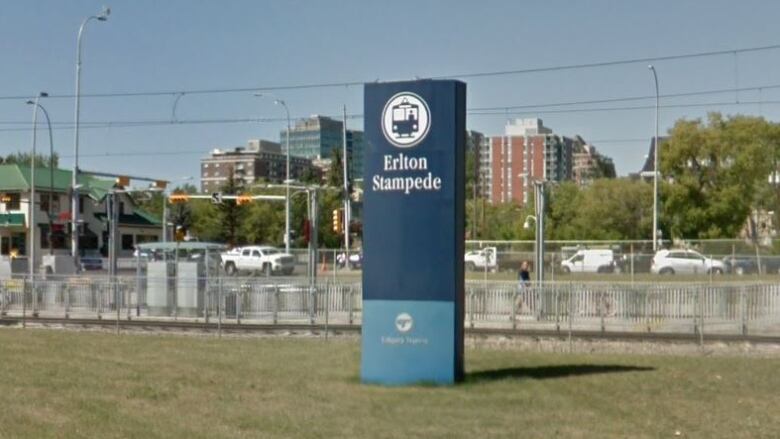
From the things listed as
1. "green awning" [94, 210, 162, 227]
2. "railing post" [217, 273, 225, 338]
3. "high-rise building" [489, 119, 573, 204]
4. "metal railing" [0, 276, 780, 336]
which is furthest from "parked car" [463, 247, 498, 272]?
"high-rise building" [489, 119, 573, 204]

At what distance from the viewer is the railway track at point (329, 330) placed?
3231 cm

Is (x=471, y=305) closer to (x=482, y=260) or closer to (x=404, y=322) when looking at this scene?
(x=404, y=322)

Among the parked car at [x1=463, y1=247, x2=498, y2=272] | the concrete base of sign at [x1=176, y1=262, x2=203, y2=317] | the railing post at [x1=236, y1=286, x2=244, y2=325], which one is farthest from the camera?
the parked car at [x1=463, y1=247, x2=498, y2=272]

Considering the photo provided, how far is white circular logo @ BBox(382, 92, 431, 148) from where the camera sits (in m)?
19.0

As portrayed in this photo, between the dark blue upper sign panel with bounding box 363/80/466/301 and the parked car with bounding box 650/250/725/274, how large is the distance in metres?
37.5

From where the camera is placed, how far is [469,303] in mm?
38031

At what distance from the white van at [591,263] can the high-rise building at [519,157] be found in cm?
12226

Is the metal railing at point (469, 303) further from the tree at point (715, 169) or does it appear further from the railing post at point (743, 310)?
the tree at point (715, 169)

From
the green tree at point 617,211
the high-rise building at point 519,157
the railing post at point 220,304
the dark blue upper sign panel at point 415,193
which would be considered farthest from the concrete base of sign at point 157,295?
the high-rise building at point 519,157

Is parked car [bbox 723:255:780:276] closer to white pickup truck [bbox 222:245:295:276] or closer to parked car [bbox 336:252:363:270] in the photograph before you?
parked car [bbox 336:252:363:270]

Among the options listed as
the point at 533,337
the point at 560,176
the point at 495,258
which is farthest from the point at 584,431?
the point at 560,176

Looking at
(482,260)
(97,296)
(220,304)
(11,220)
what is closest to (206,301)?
(220,304)

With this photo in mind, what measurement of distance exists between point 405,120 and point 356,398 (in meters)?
4.57

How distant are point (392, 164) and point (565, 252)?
143 ft
